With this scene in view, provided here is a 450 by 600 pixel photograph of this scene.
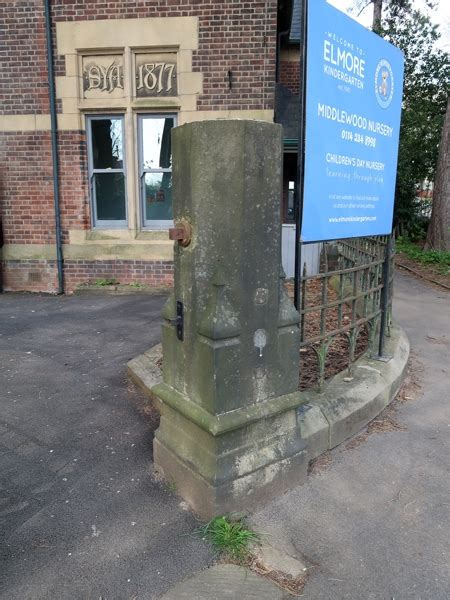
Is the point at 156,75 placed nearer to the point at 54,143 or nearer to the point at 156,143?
the point at 156,143

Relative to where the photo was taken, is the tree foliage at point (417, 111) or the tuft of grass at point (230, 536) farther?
the tree foliage at point (417, 111)

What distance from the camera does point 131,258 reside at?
828 centimetres

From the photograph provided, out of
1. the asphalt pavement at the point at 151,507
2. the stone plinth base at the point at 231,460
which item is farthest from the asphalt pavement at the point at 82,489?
the stone plinth base at the point at 231,460

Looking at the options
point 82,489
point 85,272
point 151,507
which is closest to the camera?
point 151,507

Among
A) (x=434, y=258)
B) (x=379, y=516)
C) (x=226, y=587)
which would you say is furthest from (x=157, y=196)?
(x=434, y=258)

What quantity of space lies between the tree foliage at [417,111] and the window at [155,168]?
42.9 feet

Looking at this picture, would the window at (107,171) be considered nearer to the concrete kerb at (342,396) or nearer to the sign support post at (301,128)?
the concrete kerb at (342,396)

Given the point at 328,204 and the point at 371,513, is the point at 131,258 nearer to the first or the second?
the point at 328,204

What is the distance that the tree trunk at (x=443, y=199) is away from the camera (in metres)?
13.1

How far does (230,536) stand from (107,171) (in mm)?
7225

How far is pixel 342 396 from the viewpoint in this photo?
328cm

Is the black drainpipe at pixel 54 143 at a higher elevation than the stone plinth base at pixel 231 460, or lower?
higher

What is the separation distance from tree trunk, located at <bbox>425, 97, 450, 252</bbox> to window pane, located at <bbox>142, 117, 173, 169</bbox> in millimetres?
8681

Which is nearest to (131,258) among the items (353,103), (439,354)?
(439,354)
